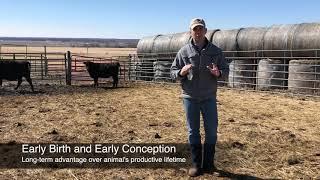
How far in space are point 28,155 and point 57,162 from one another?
549 millimetres

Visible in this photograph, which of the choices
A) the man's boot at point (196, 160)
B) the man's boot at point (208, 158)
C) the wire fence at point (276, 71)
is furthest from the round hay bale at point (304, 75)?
the man's boot at point (196, 160)

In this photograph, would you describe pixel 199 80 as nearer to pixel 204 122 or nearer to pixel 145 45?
pixel 204 122

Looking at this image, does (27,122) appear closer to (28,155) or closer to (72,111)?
(72,111)

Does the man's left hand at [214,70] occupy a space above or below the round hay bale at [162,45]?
below

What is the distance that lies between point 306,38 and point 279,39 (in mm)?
1126

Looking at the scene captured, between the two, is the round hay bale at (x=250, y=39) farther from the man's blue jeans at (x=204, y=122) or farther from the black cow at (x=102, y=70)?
the man's blue jeans at (x=204, y=122)

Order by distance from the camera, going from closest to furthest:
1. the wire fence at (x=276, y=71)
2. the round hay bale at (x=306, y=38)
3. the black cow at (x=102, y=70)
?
the wire fence at (x=276, y=71)
the round hay bale at (x=306, y=38)
the black cow at (x=102, y=70)

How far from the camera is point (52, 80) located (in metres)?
20.1

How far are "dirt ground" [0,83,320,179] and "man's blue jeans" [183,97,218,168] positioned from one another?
284mm

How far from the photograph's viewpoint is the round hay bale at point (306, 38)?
14.8m

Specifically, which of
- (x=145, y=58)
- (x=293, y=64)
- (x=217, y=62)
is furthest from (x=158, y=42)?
(x=217, y=62)

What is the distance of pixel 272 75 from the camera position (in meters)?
15.8

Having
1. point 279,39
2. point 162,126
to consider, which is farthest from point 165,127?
point 279,39

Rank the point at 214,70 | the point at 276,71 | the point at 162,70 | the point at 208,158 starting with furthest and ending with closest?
the point at 162,70 → the point at 276,71 → the point at 208,158 → the point at 214,70
